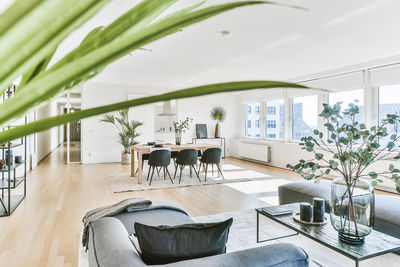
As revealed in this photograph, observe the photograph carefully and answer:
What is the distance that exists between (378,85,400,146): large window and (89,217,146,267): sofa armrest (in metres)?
5.44

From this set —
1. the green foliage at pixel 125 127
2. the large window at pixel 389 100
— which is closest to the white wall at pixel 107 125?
the green foliage at pixel 125 127

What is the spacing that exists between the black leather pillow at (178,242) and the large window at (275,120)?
22.9 ft

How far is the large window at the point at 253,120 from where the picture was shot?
9180 mm

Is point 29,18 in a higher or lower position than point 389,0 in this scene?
lower

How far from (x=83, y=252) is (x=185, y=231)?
1.79 meters

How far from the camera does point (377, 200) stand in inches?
117

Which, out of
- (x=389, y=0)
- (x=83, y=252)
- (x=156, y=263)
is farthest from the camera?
(x=389, y=0)

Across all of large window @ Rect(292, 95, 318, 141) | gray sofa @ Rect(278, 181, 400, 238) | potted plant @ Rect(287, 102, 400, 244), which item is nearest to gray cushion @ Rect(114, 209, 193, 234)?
potted plant @ Rect(287, 102, 400, 244)

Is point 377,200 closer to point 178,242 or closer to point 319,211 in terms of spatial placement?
point 319,211

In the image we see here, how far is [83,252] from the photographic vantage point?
264 centimetres

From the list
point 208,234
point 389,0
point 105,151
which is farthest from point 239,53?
point 105,151

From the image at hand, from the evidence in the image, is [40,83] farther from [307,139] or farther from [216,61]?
[216,61]

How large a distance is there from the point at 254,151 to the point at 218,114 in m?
1.95

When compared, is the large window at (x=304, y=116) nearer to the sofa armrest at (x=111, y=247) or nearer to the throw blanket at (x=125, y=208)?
the throw blanket at (x=125, y=208)
